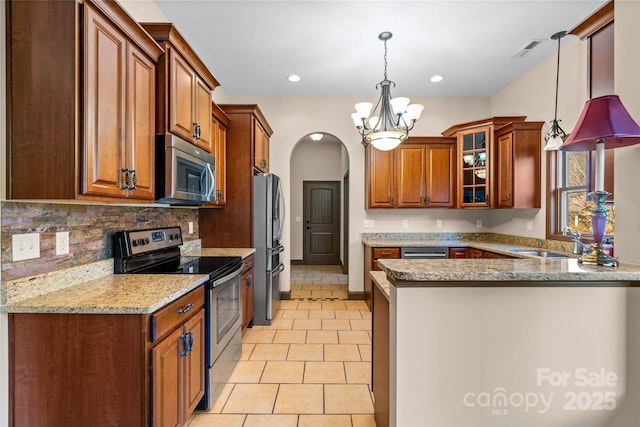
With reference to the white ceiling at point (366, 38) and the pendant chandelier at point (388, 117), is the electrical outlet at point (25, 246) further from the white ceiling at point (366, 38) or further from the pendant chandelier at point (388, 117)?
the pendant chandelier at point (388, 117)

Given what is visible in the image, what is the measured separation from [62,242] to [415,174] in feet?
13.0

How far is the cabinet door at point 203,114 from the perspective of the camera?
254 centimetres

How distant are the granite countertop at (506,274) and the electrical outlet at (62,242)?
1.67 meters

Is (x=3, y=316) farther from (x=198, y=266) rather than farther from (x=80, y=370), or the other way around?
(x=198, y=266)

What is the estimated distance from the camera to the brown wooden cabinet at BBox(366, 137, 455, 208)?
454 centimetres

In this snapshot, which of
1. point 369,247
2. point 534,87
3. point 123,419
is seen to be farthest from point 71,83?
point 534,87

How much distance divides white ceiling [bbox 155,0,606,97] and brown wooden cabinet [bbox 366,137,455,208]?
0.84m

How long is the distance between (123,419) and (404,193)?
392cm

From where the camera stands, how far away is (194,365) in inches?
75.4

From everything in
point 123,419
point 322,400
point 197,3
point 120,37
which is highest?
point 197,3

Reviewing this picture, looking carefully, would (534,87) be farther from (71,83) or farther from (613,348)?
(71,83)

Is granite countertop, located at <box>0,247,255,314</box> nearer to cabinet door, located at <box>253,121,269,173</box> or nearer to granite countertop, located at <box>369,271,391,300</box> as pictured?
granite countertop, located at <box>369,271,391,300</box>

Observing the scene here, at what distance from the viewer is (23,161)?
1437 mm

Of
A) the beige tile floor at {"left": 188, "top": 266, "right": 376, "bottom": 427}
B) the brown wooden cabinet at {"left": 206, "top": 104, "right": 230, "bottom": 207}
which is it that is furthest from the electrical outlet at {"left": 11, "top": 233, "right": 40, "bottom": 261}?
the brown wooden cabinet at {"left": 206, "top": 104, "right": 230, "bottom": 207}
